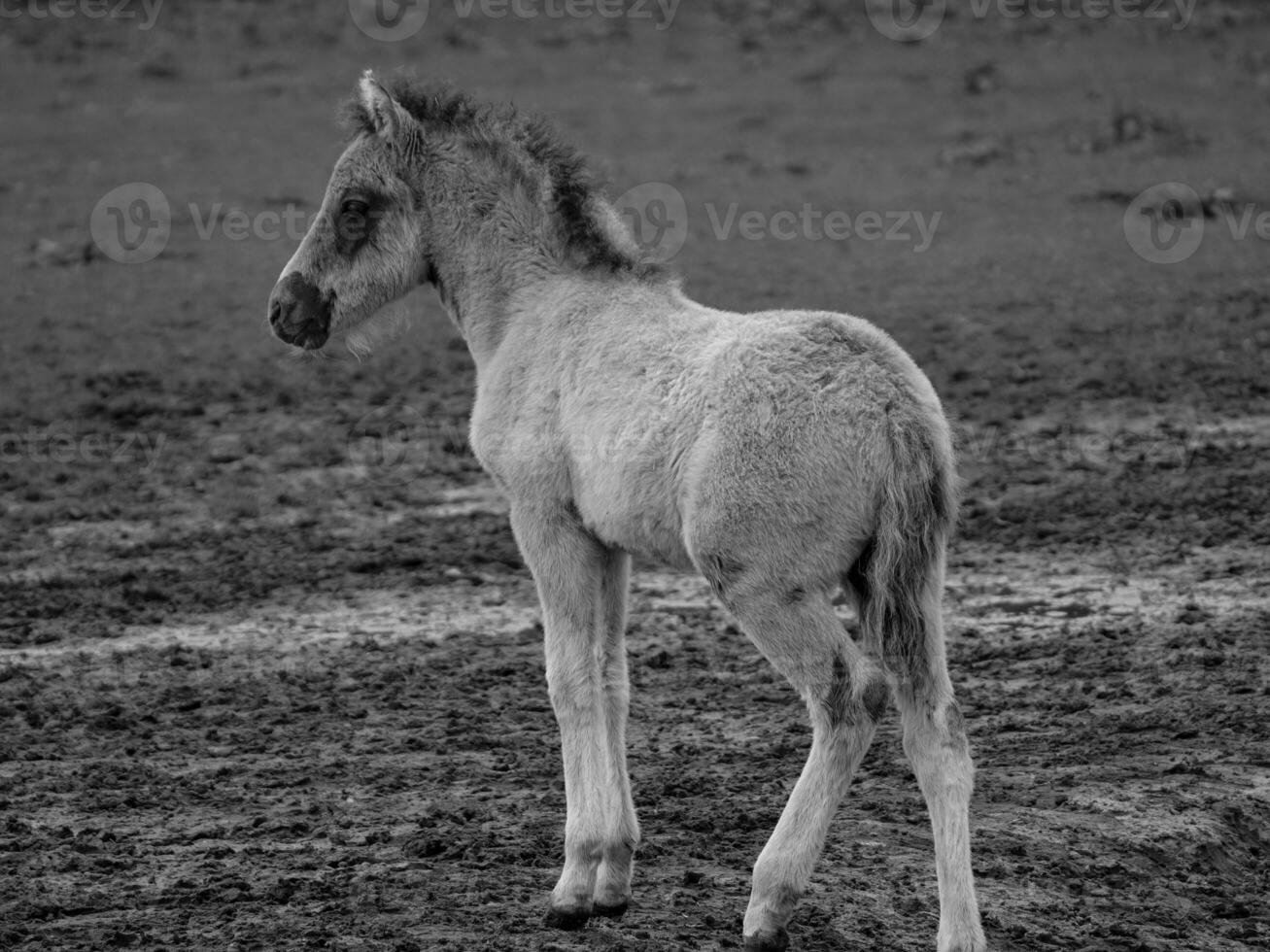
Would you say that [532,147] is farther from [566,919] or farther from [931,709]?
[566,919]

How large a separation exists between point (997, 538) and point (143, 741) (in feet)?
17.5

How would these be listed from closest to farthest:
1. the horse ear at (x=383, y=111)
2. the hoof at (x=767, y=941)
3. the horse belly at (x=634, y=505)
Answer: 1. the hoof at (x=767, y=941)
2. the horse belly at (x=634, y=505)
3. the horse ear at (x=383, y=111)

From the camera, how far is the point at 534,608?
9.46 meters

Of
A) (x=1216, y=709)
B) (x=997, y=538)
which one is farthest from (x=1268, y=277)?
(x=1216, y=709)

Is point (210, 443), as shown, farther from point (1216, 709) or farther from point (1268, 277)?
point (1268, 277)

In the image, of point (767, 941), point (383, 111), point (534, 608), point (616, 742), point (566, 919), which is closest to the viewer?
point (767, 941)

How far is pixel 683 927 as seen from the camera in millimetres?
5641

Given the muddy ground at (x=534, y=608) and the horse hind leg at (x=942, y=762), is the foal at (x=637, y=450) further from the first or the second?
the muddy ground at (x=534, y=608)

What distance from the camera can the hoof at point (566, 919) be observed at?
18.4 feet

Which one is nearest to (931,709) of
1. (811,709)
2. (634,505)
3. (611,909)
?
(811,709)

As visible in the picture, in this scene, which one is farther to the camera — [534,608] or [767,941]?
[534,608]

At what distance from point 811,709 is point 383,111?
2770 millimetres

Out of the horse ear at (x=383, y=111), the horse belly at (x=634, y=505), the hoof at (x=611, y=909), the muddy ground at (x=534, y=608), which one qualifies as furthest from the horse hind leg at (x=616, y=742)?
the horse ear at (x=383, y=111)

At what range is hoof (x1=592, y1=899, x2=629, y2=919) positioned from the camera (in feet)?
18.5
